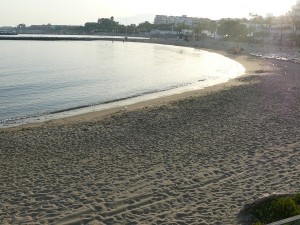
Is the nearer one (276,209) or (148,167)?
(276,209)

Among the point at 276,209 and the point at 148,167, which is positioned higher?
the point at 276,209

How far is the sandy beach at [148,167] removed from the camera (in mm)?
8883

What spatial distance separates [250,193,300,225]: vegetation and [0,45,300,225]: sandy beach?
0.45 m

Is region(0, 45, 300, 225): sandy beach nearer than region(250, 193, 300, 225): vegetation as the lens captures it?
No

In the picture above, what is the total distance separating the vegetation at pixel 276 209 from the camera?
7329 millimetres

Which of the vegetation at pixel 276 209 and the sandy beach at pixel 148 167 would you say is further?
the sandy beach at pixel 148 167

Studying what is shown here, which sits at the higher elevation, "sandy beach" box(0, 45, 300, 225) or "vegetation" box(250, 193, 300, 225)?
"vegetation" box(250, 193, 300, 225)

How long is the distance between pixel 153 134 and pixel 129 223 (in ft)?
26.1

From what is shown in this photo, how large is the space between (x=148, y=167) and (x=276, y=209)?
4.99 metres

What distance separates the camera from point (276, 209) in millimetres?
7605

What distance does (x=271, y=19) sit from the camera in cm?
12200

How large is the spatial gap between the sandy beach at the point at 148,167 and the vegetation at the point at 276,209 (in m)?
0.45

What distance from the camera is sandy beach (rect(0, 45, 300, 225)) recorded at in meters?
8.88

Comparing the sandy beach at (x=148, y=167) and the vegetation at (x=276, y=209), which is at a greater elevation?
the vegetation at (x=276, y=209)
